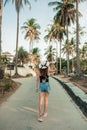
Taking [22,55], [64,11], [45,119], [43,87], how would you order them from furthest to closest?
[22,55]
[64,11]
[45,119]
[43,87]

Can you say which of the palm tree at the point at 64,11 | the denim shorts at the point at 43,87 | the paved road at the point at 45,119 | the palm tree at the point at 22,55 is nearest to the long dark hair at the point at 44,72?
the denim shorts at the point at 43,87

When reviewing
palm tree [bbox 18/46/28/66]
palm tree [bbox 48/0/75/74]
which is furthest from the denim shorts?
palm tree [bbox 18/46/28/66]

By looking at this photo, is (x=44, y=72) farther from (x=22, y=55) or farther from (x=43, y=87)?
(x=22, y=55)

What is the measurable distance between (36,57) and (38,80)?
10205 centimetres

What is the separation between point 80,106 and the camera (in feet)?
44.3

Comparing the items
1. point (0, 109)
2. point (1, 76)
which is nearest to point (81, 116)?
point (0, 109)

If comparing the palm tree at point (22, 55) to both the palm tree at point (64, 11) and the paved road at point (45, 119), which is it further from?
the paved road at point (45, 119)

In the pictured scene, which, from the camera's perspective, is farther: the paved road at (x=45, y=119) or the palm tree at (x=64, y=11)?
the palm tree at (x=64, y=11)

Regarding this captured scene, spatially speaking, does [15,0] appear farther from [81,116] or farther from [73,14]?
[81,116]

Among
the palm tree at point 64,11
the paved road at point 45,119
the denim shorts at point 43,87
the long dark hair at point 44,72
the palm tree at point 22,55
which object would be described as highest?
the palm tree at point 64,11

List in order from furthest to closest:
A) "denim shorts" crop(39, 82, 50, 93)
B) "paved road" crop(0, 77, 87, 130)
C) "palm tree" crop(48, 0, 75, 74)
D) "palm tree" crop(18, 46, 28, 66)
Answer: "palm tree" crop(18, 46, 28, 66) < "palm tree" crop(48, 0, 75, 74) < "denim shorts" crop(39, 82, 50, 93) < "paved road" crop(0, 77, 87, 130)

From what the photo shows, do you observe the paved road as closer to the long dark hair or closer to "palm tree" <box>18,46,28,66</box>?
the long dark hair

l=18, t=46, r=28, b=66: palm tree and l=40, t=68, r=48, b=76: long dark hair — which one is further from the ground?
l=18, t=46, r=28, b=66: palm tree

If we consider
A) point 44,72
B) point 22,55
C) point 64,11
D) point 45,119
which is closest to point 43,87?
point 44,72
